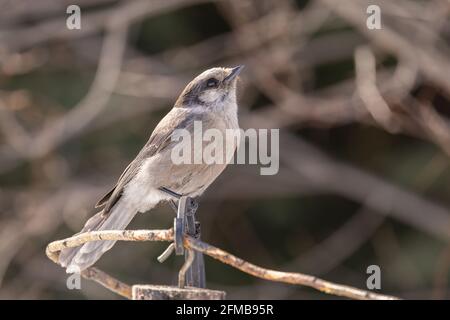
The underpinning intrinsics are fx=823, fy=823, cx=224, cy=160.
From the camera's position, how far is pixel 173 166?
4.34 meters

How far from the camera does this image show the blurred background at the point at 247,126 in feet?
22.7

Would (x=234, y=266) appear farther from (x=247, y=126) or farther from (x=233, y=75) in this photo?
(x=247, y=126)

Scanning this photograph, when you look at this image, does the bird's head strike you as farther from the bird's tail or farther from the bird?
the bird's tail

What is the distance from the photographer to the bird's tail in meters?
3.48

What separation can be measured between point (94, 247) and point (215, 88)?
1.53m

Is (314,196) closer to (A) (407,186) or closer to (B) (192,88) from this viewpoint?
(A) (407,186)

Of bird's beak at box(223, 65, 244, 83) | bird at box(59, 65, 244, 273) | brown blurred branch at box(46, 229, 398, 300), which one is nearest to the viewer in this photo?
brown blurred branch at box(46, 229, 398, 300)

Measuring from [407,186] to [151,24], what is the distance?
3.14 meters

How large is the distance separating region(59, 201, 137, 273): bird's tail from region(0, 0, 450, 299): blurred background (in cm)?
221

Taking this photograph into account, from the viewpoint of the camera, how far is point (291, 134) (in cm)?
834

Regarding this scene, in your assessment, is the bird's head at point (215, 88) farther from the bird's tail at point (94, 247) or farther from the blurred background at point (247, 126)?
the blurred background at point (247, 126)

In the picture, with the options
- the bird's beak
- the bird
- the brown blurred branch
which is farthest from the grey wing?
the brown blurred branch

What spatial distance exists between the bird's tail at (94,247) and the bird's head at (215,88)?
834mm
